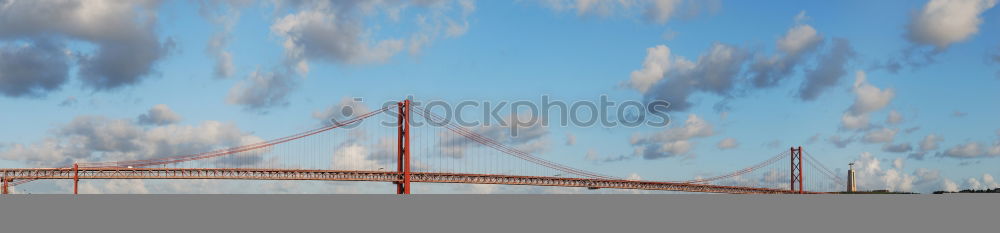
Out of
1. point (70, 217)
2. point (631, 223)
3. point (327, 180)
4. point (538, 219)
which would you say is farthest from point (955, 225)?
point (327, 180)

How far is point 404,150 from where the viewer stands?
304 ft

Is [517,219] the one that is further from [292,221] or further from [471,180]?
[471,180]

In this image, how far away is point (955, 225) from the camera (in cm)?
3409

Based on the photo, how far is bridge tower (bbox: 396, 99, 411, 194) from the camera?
296 ft

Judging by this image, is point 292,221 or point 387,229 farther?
point 292,221

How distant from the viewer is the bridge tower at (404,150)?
90.3 m

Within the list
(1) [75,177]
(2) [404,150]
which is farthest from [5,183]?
(2) [404,150]

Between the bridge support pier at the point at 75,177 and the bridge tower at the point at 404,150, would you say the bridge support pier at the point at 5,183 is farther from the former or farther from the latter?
Result: the bridge tower at the point at 404,150

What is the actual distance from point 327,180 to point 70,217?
5549cm

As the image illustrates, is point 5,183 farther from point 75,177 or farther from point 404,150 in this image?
point 404,150

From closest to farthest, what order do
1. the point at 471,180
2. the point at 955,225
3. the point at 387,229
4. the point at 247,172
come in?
the point at 387,229, the point at 955,225, the point at 247,172, the point at 471,180

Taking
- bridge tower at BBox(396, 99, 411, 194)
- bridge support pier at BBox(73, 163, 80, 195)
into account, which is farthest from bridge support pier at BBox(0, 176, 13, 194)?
bridge tower at BBox(396, 99, 411, 194)

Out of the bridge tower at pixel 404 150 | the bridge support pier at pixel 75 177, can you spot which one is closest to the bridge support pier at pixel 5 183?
the bridge support pier at pixel 75 177

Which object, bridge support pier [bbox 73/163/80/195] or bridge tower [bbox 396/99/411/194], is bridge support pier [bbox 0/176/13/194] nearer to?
bridge support pier [bbox 73/163/80/195]
